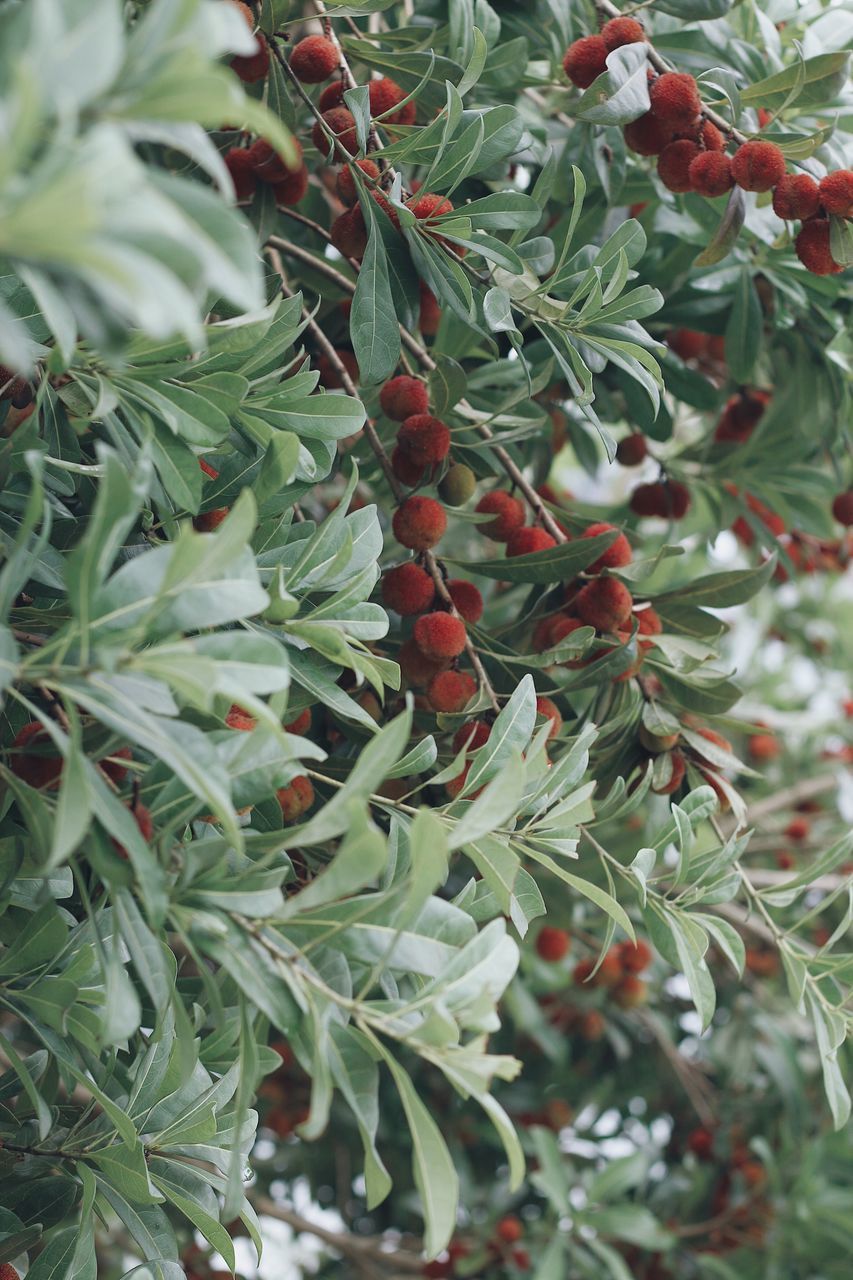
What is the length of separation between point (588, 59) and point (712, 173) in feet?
0.51

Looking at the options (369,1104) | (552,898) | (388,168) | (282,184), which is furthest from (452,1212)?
(552,898)

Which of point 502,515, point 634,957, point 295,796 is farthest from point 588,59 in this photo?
point 634,957

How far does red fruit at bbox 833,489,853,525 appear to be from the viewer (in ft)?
5.16

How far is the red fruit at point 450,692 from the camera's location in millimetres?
954

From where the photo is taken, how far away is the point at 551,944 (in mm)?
1689

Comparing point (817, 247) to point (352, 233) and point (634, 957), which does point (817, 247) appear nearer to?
point (352, 233)

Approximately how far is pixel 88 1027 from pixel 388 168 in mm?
652

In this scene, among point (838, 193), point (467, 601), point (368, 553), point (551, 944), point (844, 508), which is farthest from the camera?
point (551, 944)

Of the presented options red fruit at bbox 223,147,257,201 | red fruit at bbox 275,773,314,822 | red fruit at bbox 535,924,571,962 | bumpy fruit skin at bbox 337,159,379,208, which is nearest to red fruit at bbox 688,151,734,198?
bumpy fruit skin at bbox 337,159,379,208

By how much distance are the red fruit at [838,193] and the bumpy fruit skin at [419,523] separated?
39 cm

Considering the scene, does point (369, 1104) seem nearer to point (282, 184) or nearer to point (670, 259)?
point (282, 184)

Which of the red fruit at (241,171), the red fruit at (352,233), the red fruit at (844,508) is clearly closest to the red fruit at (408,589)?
the red fruit at (352,233)

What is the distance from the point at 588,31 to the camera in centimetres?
114

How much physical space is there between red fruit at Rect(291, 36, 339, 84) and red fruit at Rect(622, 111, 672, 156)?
9.8 inches
